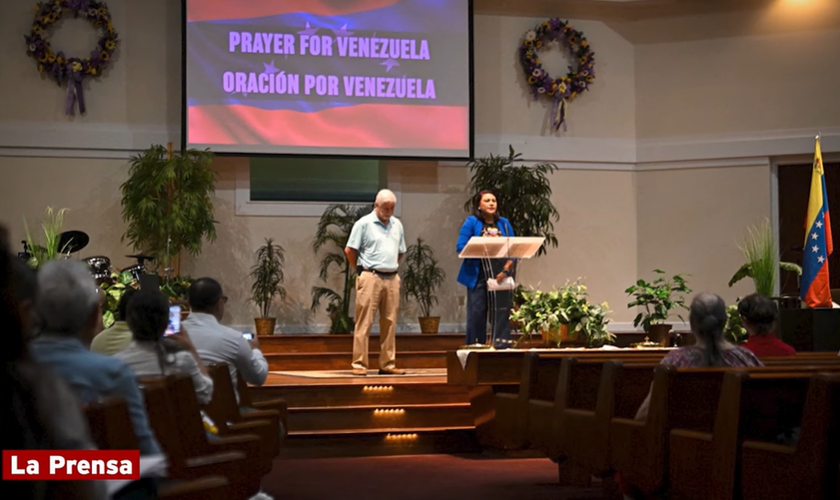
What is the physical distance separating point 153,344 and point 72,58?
6880mm

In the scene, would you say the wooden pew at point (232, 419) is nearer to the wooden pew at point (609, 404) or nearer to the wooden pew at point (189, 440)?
the wooden pew at point (189, 440)

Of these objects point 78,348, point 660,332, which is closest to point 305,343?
point 660,332

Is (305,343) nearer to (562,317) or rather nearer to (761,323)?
(562,317)

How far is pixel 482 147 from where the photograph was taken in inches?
410

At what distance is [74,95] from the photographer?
9555 millimetres

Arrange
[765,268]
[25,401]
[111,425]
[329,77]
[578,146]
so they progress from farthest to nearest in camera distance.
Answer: [578,146], [329,77], [765,268], [111,425], [25,401]

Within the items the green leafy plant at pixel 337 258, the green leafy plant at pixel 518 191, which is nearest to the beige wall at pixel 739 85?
the green leafy plant at pixel 518 191

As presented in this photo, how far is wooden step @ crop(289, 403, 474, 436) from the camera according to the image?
6707 mm

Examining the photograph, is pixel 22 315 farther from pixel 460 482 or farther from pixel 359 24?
pixel 359 24

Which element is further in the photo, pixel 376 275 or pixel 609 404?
pixel 376 275

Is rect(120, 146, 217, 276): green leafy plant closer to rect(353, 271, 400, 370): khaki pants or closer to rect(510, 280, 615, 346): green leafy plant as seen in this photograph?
rect(353, 271, 400, 370): khaki pants

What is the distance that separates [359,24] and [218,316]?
603 centimetres

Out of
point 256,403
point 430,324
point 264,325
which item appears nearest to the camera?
point 256,403

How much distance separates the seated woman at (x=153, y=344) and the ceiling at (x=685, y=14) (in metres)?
7.67
